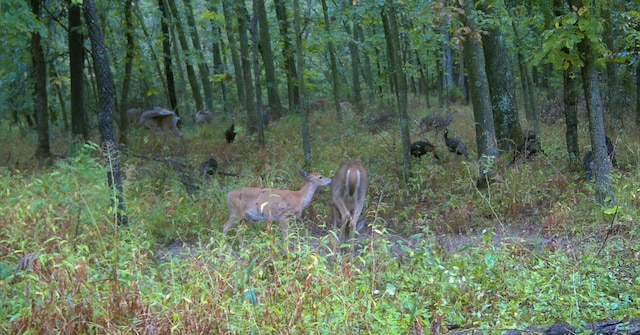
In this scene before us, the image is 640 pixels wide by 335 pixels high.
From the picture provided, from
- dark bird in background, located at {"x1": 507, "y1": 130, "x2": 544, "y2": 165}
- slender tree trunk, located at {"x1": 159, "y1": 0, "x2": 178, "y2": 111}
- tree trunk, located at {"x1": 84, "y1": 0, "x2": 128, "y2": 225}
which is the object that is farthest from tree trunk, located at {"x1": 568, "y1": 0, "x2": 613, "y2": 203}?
slender tree trunk, located at {"x1": 159, "y1": 0, "x2": 178, "y2": 111}

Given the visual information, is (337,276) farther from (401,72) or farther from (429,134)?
(429,134)

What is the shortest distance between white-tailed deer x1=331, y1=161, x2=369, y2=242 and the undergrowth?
14.6 inches

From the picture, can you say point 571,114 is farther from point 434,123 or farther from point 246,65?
point 246,65

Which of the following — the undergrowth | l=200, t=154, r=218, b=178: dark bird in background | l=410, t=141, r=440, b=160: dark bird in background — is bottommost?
the undergrowth

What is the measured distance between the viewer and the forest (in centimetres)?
483

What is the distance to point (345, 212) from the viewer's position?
328 inches

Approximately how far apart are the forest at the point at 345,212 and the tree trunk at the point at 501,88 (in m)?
0.03

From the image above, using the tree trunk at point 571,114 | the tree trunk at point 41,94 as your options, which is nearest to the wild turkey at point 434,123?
the tree trunk at point 571,114

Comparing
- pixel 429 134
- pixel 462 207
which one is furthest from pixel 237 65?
pixel 462 207

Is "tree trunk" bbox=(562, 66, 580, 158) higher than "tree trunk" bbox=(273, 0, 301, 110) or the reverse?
the reverse

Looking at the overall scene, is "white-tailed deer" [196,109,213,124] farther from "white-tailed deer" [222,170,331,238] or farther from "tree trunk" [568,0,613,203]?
"tree trunk" [568,0,613,203]

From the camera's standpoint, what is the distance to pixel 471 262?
19.1 ft

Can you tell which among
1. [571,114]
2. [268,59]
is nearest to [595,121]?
[571,114]

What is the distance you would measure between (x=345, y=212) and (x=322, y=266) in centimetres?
330
